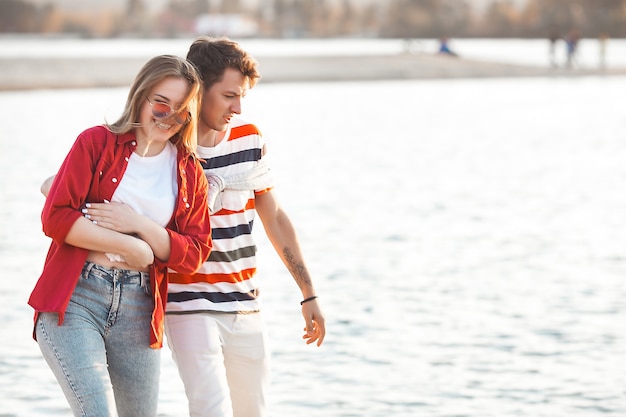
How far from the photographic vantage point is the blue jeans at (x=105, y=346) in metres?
3.53

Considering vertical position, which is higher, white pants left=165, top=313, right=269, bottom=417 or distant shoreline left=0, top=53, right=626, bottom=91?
white pants left=165, top=313, right=269, bottom=417

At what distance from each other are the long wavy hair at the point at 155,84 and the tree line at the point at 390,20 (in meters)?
165

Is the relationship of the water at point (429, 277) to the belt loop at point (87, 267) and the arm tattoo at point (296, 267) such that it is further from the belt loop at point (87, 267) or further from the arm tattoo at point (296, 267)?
the belt loop at point (87, 267)

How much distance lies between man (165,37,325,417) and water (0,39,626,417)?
0.81 metres

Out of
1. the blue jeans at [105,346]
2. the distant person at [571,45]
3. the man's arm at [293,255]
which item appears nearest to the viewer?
the blue jeans at [105,346]

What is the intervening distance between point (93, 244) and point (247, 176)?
0.71 m

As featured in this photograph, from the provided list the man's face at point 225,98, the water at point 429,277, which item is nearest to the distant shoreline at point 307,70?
the water at point 429,277

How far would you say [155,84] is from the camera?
368 centimetres

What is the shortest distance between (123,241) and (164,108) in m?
0.41

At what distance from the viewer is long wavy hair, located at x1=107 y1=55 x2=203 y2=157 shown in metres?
3.67

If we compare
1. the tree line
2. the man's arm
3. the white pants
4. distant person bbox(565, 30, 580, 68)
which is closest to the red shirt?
the white pants

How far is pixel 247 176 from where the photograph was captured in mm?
4105

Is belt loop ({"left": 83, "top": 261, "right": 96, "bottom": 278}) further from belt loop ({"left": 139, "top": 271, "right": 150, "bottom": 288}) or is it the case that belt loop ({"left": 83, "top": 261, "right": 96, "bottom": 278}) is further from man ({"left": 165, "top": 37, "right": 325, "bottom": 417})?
man ({"left": 165, "top": 37, "right": 325, "bottom": 417})

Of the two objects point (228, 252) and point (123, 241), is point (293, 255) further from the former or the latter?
point (123, 241)
